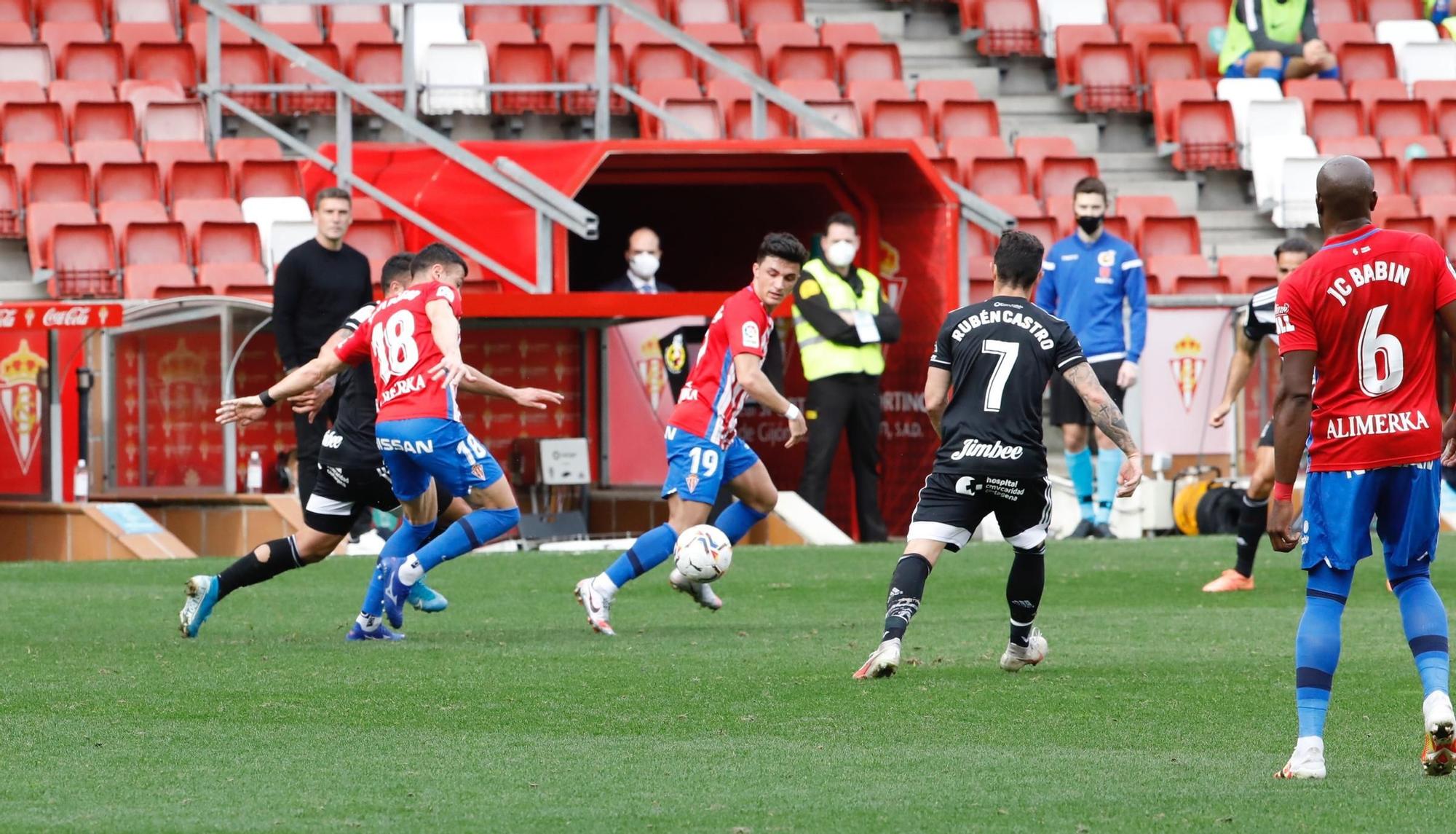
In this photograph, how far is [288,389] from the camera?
940cm

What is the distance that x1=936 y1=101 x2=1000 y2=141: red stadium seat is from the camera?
68.7 feet

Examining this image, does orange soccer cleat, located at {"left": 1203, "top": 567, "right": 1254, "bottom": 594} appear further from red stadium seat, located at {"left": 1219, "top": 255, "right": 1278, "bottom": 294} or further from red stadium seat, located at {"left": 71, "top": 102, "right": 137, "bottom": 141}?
red stadium seat, located at {"left": 71, "top": 102, "right": 137, "bottom": 141}

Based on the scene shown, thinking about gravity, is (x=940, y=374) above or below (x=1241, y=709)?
above

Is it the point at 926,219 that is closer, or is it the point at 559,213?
the point at 559,213

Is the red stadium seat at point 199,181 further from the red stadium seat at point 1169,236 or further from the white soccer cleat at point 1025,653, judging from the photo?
the white soccer cleat at point 1025,653

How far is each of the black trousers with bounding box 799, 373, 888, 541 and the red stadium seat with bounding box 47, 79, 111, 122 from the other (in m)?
6.39

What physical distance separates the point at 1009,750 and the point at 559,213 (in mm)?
9564

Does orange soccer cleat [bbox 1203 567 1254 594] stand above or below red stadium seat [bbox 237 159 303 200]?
below

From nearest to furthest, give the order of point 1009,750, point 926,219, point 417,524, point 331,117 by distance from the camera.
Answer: point 1009,750 → point 417,524 → point 926,219 → point 331,117

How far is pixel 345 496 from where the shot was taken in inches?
377

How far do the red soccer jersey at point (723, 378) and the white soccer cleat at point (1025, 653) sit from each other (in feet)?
6.69

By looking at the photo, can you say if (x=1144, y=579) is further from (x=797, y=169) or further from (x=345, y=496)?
(x=797, y=169)

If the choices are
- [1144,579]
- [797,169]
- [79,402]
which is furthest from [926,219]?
[79,402]

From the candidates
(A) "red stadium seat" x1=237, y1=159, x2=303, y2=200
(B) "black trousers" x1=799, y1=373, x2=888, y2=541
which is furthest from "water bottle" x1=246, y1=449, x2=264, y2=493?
(B) "black trousers" x1=799, y1=373, x2=888, y2=541
